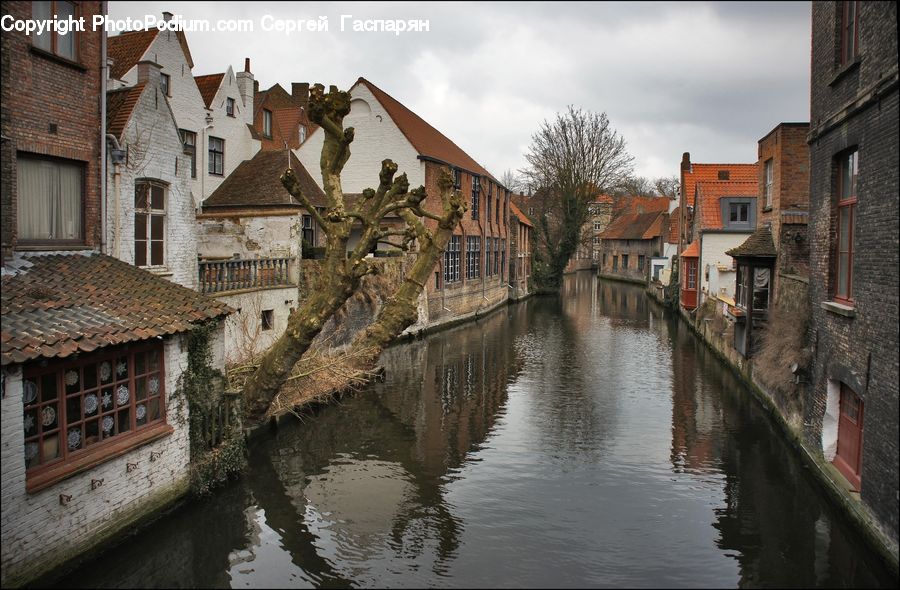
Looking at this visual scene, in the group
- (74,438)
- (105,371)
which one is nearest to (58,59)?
(105,371)

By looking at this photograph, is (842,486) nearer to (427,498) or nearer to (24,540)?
(427,498)

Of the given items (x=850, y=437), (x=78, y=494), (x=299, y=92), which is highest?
(x=299, y=92)

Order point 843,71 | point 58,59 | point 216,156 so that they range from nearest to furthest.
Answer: point 843,71, point 58,59, point 216,156

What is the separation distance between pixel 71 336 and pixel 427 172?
21.7 metres

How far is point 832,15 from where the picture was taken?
1017 cm

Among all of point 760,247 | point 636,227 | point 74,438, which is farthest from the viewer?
point 636,227

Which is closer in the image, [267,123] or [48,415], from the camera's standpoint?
[48,415]

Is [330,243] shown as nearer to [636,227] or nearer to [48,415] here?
[48,415]

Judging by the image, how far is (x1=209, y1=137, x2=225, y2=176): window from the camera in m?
23.3

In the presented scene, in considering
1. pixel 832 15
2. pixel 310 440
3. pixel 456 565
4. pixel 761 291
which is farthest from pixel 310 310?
pixel 761 291

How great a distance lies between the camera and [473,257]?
3478 centimetres

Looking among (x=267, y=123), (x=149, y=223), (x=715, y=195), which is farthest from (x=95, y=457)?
(x=715, y=195)

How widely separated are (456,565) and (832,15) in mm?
9776

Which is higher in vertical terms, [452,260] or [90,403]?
[452,260]
